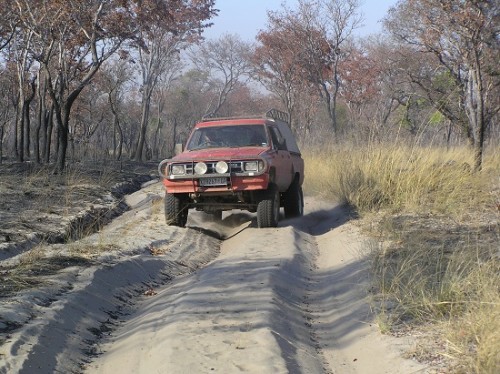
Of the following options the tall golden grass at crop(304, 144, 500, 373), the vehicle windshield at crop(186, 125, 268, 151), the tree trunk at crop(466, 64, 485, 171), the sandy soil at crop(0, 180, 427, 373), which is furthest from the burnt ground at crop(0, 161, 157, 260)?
the tree trunk at crop(466, 64, 485, 171)

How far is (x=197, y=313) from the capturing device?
18.5 ft

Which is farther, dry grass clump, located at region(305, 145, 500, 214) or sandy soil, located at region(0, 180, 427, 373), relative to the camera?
dry grass clump, located at region(305, 145, 500, 214)

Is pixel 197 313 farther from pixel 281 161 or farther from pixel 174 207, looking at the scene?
pixel 281 161

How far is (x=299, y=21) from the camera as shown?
30672mm

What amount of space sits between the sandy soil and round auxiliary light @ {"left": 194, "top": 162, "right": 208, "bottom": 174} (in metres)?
1.30

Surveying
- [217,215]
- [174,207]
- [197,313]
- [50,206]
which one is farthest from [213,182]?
[197,313]

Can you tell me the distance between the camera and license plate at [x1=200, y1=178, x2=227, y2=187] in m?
10.2

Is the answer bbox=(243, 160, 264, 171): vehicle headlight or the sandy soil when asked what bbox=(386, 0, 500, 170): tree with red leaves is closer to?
bbox=(243, 160, 264, 171): vehicle headlight

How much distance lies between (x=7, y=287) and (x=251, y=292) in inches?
88.0

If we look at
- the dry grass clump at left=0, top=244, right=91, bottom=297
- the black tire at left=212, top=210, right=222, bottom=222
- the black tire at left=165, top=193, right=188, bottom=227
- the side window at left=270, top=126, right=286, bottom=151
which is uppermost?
the side window at left=270, top=126, right=286, bottom=151

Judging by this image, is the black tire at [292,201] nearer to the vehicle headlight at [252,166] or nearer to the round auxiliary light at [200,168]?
the vehicle headlight at [252,166]

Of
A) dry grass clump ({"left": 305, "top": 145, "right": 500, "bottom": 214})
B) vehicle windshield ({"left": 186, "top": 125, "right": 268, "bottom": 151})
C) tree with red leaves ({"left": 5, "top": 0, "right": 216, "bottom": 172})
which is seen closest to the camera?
dry grass clump ({"left": 305, "top": 145, "right": 500, "bottom": 214})

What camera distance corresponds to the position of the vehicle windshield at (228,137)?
1127cm

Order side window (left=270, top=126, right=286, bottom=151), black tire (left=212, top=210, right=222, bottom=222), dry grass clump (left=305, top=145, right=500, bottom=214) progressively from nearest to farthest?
dry grass clump (left=305, top=145, right=500, bottom=214) < side window (left=270, top=126, right=286, bottom=151) < black tire (left=212, top=210, right=222, bottom=222)
